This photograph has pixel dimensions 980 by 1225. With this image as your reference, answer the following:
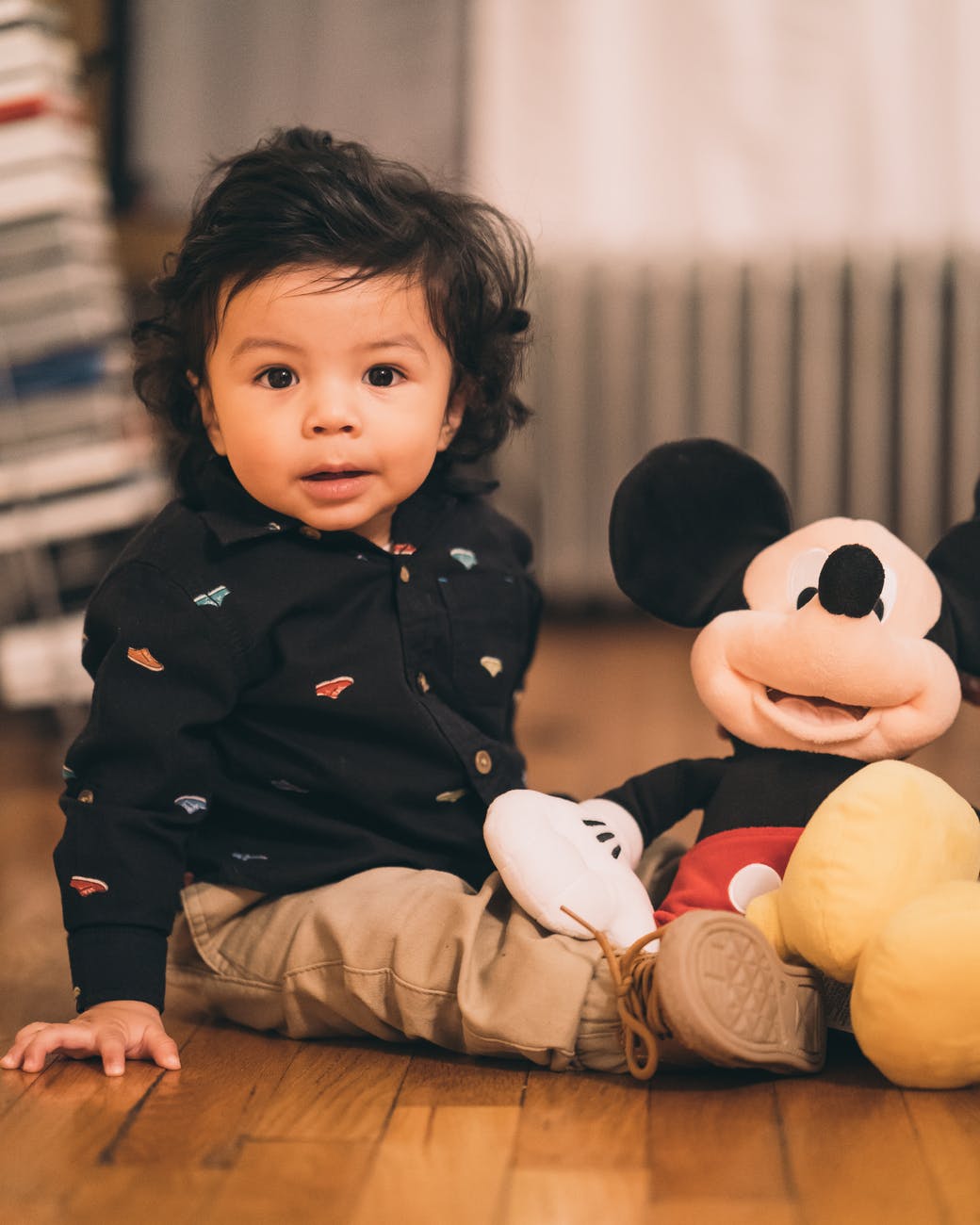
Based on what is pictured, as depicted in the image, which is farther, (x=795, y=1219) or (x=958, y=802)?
(x=958, y=802)

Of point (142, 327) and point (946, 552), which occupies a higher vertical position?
point (142, 327)

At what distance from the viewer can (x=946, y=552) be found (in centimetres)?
102

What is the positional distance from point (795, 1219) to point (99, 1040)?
0.42 metres

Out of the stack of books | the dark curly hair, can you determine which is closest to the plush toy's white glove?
the dark curly hair

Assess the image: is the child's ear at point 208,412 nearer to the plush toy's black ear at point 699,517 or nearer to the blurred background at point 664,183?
the plush toy's black ear at point 699,517

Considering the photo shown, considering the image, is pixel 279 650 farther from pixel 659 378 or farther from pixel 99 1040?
pixel 659 378

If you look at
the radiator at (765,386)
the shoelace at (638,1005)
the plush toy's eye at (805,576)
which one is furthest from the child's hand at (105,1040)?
the radiator at (765,386)

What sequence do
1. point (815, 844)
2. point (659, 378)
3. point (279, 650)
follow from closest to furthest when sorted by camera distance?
point (815, 844)
point (279, 650)
point (659, 378)

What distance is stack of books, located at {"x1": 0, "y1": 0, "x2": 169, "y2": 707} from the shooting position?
73.9 inches

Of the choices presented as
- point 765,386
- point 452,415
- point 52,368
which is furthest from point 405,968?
point 765,386

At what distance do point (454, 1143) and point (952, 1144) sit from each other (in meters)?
0.25

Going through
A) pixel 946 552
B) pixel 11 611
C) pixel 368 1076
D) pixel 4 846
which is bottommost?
pixel 11 611

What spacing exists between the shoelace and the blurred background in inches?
85.3

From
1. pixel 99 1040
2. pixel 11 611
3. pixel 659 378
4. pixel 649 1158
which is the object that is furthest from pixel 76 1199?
pixel 659 378
